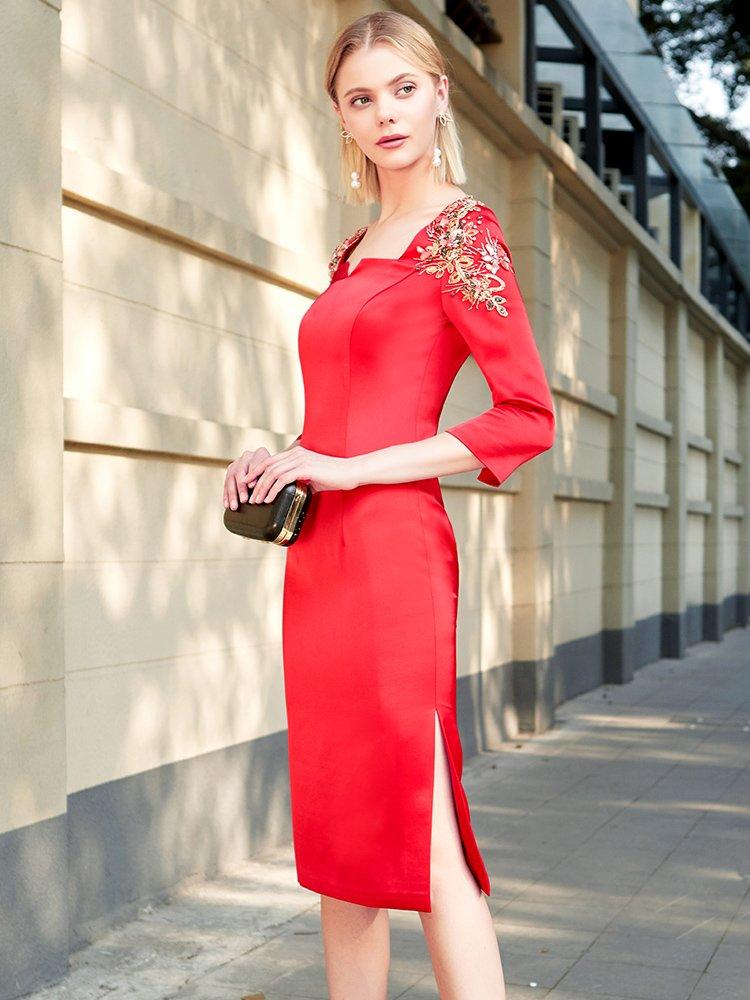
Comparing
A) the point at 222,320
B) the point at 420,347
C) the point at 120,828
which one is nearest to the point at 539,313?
the point at 222,320

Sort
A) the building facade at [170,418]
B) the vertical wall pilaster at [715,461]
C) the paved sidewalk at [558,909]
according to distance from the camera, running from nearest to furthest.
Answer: the building facade at [170,418] < the paved sidewalk at [558,909] < the vertical wall pilaster at [715,461]

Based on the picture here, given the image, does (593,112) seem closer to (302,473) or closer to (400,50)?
(400,50)

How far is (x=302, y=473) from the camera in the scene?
211 centimetres

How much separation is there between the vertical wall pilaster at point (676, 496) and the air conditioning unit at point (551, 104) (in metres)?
4.91

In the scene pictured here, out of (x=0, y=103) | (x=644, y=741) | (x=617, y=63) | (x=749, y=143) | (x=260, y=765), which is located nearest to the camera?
(x=0, y=103)

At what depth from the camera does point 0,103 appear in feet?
11.3

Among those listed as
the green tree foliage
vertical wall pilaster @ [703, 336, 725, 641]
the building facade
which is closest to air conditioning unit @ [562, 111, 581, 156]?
the building facade

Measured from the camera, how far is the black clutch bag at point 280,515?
2.12 metres

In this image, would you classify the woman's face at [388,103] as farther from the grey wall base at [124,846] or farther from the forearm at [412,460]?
the grey wall base at [124,846]

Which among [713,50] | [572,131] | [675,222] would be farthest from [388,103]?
[713,50]

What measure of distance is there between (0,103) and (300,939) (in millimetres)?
2569

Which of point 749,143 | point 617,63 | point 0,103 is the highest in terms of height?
point 749,143

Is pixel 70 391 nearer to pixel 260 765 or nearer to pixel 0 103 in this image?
pixel 0 103

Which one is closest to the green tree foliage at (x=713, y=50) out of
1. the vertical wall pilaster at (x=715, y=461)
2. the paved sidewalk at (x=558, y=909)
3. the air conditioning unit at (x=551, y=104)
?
the vertical wall pilaster at (x=715, y=461)
